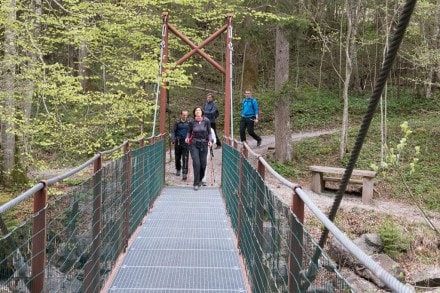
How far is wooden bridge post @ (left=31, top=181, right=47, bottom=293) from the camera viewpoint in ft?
7.98

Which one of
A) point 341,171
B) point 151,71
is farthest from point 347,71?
point 151,71

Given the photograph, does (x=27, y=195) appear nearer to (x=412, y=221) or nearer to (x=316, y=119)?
(x=412, y=221)

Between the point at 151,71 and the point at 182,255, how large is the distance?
445 centimetres

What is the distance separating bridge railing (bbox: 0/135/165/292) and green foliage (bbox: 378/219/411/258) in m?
4.55

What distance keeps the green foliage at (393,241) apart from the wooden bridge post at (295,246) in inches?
256

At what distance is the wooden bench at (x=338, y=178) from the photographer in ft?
35.4

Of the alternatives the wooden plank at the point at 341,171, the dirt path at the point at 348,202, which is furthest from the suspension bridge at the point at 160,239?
the wooden plank at the point at 341,171

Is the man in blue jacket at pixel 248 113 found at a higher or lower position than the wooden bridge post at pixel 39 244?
higher

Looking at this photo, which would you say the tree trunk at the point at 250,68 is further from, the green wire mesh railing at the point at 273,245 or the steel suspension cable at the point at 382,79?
the steel suspension cable at the point at 382,79

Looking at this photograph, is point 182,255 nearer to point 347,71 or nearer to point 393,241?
point 393,241

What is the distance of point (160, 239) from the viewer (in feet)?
18.9

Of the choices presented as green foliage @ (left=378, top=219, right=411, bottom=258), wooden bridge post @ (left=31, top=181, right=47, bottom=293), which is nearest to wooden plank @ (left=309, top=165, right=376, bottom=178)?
green foliage @ (left=378, top=219, right=411, bottom=258)

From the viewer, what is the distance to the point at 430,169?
1403cm

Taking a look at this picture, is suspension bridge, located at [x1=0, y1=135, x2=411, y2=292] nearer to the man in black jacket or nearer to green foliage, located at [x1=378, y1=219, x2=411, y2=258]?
the man in black jacket
